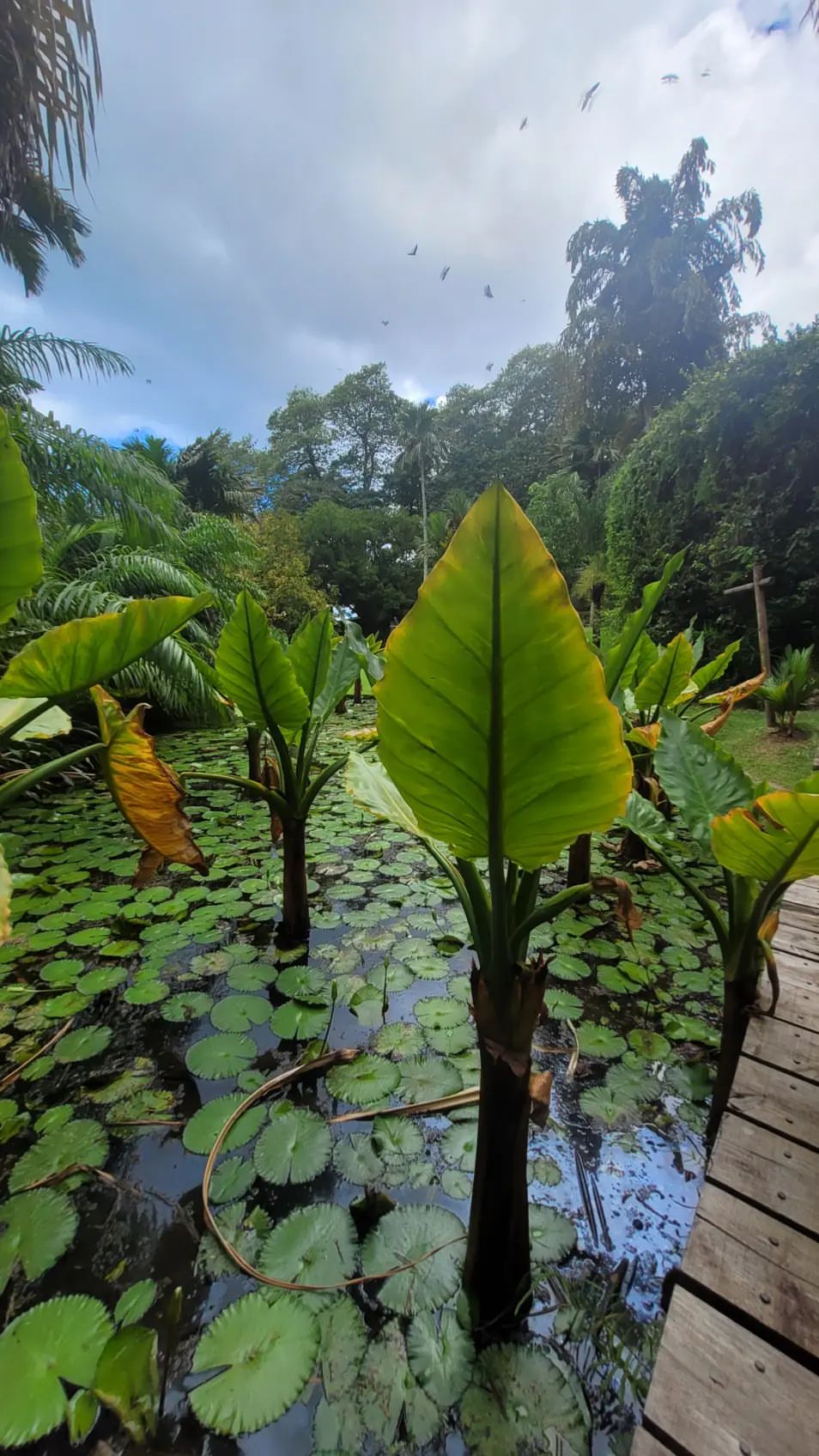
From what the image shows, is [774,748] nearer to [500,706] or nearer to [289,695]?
[289,695]

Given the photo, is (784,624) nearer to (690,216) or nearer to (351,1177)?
(351,1177)

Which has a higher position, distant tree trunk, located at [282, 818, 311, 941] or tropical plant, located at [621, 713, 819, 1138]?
tropical plant, located at [621, 713, 819, 1138]

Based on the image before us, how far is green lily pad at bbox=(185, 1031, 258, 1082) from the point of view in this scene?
901mm

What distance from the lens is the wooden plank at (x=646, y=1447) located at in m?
0.39

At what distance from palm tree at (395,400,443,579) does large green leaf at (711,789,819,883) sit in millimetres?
15689

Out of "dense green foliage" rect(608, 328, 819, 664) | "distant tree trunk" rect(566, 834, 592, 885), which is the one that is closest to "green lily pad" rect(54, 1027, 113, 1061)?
"distant tree trunk" rect(566, 834, 592, 885)

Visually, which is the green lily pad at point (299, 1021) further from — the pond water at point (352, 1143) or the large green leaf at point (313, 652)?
the large green leaf at point (313, 652)

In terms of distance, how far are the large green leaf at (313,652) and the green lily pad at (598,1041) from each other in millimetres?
953

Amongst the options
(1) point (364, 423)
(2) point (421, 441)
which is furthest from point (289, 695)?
(1) point (364, 423)

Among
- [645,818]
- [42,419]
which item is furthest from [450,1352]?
[42,419]

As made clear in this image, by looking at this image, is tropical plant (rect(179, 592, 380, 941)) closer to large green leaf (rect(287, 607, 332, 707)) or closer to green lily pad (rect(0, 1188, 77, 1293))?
large green leaf (rect(287, 607, 332, 707))

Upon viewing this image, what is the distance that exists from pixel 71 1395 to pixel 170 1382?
0.09 m

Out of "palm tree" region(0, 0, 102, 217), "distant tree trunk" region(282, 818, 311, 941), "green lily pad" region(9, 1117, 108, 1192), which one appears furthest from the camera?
"palm tree" region(0, 0, 102, 217)

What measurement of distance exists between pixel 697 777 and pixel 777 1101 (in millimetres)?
451
